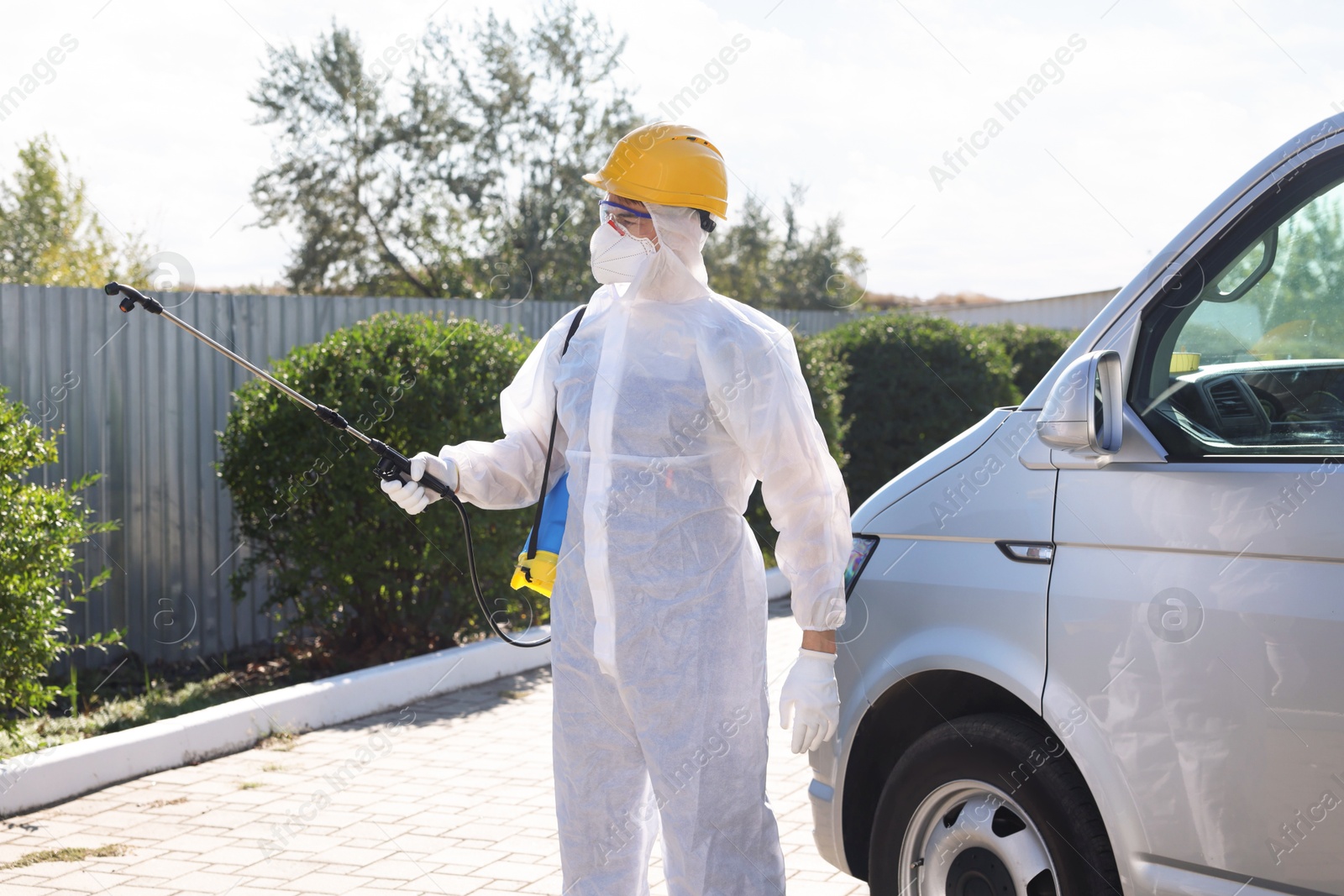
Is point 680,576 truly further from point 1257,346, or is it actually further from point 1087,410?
point 1257,346

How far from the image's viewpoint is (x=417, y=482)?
3318 mm

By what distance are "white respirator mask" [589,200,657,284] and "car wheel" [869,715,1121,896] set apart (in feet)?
4.64

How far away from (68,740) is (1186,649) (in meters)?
5.10

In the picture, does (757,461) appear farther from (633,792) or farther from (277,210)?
(277,210)

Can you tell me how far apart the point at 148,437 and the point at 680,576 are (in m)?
5.92

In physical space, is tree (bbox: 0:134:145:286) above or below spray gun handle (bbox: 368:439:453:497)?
above

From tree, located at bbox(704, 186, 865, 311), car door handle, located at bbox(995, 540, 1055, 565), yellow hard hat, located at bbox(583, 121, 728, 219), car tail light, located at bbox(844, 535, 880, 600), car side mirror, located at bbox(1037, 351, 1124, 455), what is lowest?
car tail light, located at bbox(844, 535, 880, 600)

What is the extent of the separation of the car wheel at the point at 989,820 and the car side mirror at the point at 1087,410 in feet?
2.32

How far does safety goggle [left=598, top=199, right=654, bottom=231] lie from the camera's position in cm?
303

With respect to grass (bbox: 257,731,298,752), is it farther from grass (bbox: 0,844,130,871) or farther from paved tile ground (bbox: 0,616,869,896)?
grass (bbox: 0,844,130,871)

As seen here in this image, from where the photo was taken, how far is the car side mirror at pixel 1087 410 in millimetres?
2600

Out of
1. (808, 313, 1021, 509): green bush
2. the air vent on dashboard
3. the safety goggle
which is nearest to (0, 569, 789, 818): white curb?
the safety goggle

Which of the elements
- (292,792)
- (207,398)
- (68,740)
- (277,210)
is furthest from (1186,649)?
(277,210)

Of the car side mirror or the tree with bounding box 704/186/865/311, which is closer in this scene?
the car side mirror
